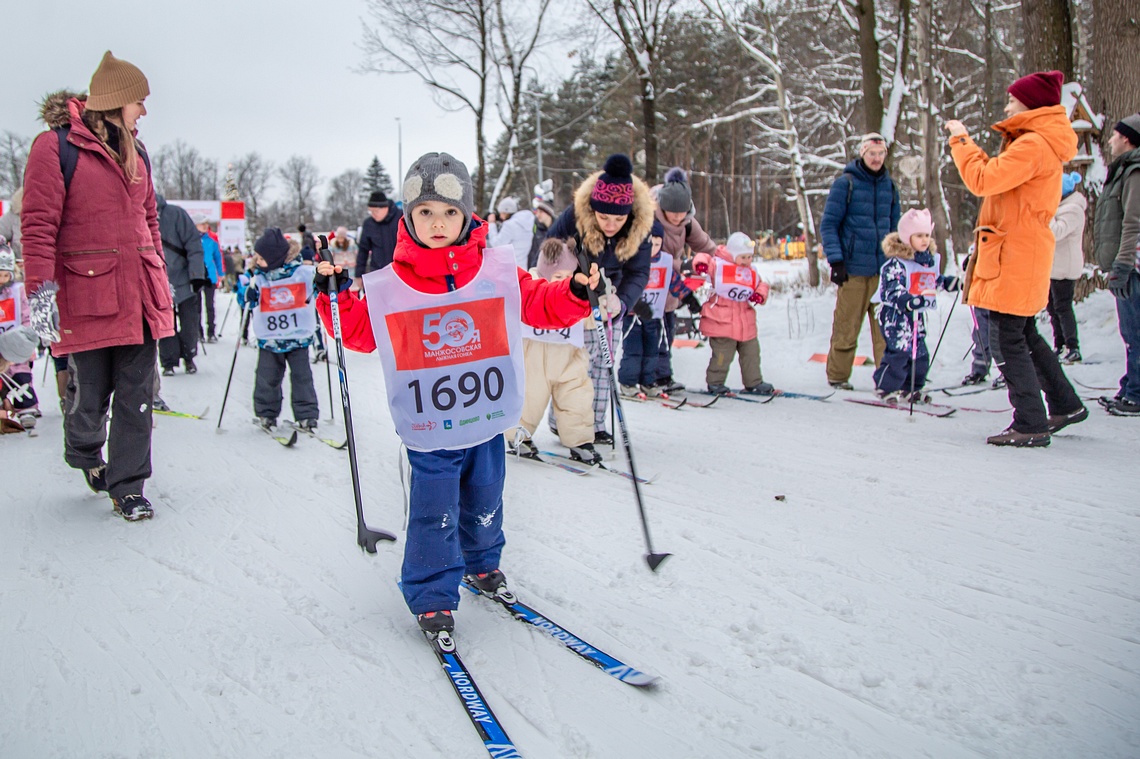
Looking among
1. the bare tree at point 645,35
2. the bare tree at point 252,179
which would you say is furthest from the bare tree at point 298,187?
the bare tree at point 645,35

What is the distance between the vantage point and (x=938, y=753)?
2.06 metres

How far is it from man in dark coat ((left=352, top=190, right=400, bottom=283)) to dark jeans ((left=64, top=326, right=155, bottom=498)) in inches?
204

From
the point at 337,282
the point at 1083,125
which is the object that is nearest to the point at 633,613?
the point at 337,282

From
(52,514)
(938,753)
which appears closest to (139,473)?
(52,514)

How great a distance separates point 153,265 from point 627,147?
3418 cm

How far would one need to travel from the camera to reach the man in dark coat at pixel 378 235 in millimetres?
9055

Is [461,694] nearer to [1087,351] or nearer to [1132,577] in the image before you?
[1132,577]

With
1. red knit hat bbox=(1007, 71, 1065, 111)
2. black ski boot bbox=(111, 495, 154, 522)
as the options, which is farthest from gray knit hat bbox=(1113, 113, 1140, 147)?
black ski boot bbox=(111, 495, 154, 522)

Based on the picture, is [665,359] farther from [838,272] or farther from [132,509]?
[132,509]

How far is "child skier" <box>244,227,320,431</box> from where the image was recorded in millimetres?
6051

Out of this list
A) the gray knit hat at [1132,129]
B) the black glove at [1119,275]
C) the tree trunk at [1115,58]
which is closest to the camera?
the black glove at [1119,275]

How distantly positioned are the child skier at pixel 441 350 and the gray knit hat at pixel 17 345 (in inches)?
123

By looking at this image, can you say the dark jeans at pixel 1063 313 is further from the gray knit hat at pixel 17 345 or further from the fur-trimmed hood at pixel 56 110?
the gray knit hat at pixel 17 345

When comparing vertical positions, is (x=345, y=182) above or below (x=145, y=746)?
above
